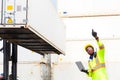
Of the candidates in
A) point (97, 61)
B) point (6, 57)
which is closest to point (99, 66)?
point (97, 61)

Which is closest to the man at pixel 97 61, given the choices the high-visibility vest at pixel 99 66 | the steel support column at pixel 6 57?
the high-visibility vest at pixel 99 66

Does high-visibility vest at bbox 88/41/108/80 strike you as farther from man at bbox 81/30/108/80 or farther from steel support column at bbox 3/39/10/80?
steel support column at bbox 3/39/10/80

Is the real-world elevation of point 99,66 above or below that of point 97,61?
below

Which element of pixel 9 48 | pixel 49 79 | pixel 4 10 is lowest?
pixel 49 79

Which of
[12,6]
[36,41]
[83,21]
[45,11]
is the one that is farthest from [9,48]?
[83,21]

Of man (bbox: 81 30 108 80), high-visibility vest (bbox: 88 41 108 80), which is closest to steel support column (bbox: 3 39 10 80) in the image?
man (bbox: 81 30 108 80)

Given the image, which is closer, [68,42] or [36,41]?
[36,41]

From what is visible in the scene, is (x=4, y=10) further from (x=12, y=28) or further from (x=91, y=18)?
(x=91, y=18)

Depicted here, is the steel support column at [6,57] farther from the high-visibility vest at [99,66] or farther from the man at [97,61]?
the high-visibility vest at [99,66]

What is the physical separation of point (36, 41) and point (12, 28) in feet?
7.08

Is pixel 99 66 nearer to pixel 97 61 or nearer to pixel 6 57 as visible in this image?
pixel 97 61

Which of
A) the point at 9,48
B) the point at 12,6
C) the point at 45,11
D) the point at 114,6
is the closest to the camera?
the point at 12,6

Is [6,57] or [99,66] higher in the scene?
[6,57]

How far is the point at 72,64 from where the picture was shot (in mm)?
12609
